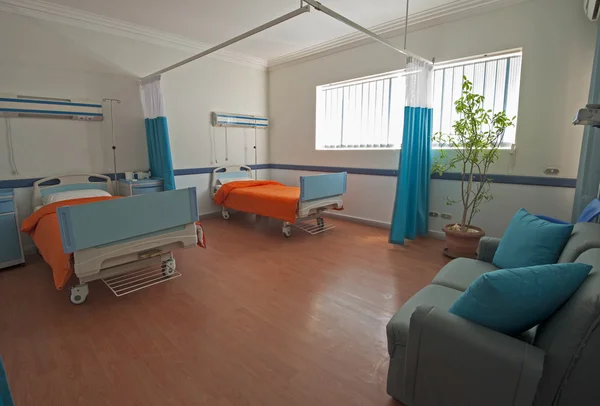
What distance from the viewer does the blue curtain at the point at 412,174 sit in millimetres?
3770

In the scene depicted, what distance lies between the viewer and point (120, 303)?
98.9 inches

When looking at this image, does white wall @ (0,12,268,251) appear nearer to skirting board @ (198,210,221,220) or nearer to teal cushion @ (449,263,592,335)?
skirting board @ (198,210,221,220)

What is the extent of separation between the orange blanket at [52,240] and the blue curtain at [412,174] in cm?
325

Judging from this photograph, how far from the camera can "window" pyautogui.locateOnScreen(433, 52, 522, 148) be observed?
3.47 metres

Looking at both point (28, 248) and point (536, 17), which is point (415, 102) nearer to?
point (536, 17)

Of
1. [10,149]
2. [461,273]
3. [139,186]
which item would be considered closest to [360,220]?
[461,273]

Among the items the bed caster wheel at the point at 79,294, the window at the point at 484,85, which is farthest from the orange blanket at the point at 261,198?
the bed caster wheel at the point at 79,294

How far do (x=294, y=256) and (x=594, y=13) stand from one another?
354cm

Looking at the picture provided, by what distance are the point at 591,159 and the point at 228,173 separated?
4.69 meters

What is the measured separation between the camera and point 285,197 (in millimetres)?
4145

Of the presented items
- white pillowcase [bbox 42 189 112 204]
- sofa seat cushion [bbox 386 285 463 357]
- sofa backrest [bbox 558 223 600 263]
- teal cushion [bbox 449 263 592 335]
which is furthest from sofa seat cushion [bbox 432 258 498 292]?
white pillowcase [bbox 42 189 112 204]

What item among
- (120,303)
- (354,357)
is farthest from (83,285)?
(354,357)

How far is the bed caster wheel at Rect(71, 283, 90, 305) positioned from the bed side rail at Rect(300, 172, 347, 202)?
2321 millimetres

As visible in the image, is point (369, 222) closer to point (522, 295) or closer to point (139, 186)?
point (139, 186)
